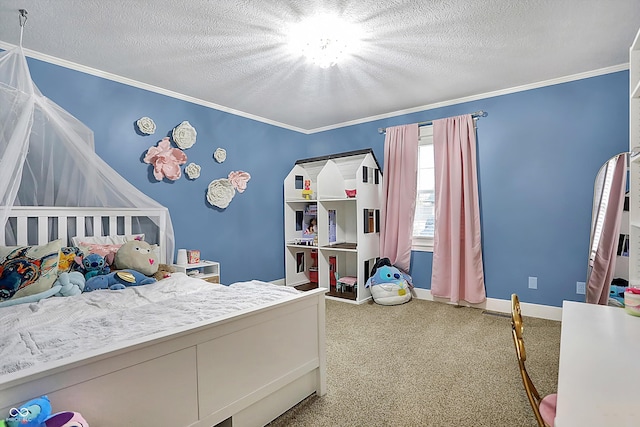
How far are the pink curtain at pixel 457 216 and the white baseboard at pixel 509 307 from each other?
0.09 meters

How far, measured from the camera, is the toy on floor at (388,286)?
3857 millimetres

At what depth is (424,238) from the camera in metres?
4.17

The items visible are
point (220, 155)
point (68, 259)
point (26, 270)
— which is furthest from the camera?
point (220, 155)

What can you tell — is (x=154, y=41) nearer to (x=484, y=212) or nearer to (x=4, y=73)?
(x=4, y=73)

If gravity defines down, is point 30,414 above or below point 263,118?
below

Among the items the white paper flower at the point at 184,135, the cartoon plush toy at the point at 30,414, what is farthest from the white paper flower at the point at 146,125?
the cartoon plush toy at the point at 30,414

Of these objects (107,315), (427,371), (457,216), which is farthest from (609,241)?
(107,315)

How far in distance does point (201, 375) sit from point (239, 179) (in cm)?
306

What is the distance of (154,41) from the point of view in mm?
2490

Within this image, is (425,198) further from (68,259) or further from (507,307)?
(68,259)

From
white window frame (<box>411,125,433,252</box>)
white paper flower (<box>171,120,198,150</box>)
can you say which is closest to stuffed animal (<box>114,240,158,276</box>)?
white paper flower (<box>171,120,198,150</box>)

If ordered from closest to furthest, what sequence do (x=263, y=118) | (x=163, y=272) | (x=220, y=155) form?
(x=163, y=272) < (x=220, y=155) < (x=263, y=118)

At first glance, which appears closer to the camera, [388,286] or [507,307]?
[507,307]

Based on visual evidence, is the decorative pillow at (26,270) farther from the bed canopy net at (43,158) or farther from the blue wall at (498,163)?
the blue wall at (498,163)
